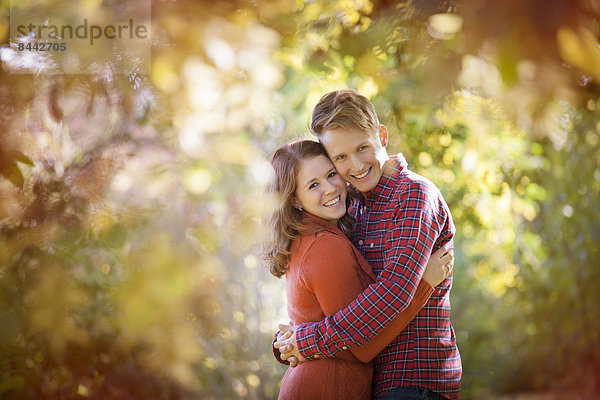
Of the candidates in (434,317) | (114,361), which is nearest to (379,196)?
(434,317)

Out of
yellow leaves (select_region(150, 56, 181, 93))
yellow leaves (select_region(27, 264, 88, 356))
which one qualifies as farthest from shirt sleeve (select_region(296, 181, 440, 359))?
yellow leaves (select_region(27, 264, 88, 356))

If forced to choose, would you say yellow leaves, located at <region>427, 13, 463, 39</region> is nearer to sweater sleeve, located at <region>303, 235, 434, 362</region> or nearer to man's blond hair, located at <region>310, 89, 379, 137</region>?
man's blond hair, located at <region>310, 89, 379, 137</region>

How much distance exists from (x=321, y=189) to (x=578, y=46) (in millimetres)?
946

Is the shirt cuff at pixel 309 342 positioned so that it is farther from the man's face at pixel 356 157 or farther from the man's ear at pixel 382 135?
the man's ear at pixel 382 135

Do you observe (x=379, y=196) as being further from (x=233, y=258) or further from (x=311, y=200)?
(x=233, y=258)

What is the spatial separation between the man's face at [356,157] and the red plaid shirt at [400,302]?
1.6 inches

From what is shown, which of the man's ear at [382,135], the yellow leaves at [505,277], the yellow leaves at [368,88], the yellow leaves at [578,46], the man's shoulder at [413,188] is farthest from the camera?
the yellow leaves at [505,277]

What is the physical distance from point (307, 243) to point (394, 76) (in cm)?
95

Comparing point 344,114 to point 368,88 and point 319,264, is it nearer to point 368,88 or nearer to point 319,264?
point 319,264

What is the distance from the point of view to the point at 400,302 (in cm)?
182

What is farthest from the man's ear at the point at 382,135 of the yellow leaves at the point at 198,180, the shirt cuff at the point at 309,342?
the yellow leaves at the point at 198,180

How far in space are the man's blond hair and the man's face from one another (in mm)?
22

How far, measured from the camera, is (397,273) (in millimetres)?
1830

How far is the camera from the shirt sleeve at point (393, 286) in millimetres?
1820
